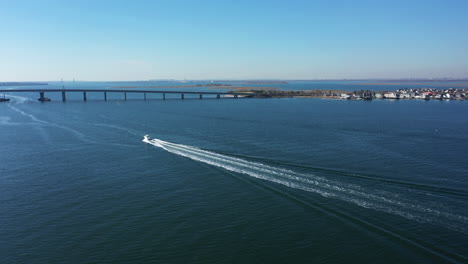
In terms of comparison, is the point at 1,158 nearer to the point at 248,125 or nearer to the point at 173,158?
the point at 173,158

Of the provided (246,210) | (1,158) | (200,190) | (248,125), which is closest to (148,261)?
(246,210)

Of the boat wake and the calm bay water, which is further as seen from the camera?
the boat wake

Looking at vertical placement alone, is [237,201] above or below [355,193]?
below

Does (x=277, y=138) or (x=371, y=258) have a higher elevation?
(x=277, y=138)

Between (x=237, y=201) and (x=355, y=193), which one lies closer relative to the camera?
(x=355, y=193)
